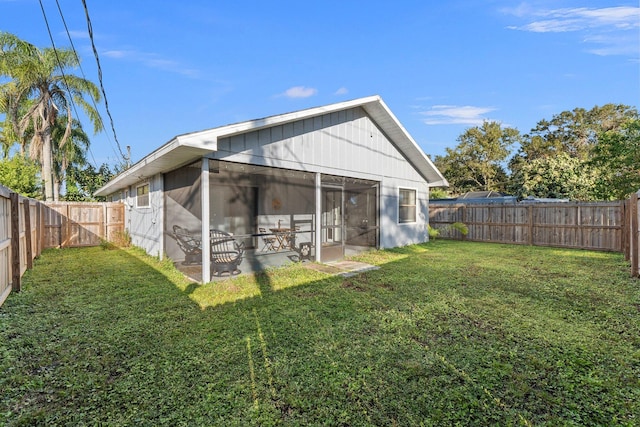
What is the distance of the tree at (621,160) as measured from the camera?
12.1 m

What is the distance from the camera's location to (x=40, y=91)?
592 inches

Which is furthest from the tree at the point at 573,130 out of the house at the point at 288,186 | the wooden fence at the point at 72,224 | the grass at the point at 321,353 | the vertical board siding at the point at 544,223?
the wooden fence at the point at 72,224

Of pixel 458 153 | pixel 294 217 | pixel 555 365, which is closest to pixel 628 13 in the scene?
pixel 555 365

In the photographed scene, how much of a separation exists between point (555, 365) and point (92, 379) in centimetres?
405

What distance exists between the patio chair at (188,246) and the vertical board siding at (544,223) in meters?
10.8

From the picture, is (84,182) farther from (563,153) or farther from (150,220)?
(563,153)

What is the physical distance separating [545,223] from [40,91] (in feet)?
76.6

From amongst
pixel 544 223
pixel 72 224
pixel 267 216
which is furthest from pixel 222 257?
pixel 544 223

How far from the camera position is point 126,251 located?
998 cm

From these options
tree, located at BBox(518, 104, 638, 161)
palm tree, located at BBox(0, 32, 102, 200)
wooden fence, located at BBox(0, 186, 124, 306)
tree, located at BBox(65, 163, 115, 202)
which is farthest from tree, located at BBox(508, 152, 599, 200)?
tree, located at BBox(65, 163, 115, 202)

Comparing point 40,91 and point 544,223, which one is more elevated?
point 40,91

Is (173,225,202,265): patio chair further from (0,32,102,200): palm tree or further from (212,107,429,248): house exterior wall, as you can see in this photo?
(0,32,102,200): palm tree

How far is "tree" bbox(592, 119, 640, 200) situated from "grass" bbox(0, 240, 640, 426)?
10.1 metres

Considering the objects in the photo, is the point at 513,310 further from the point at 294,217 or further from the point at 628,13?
the point at 628,13
